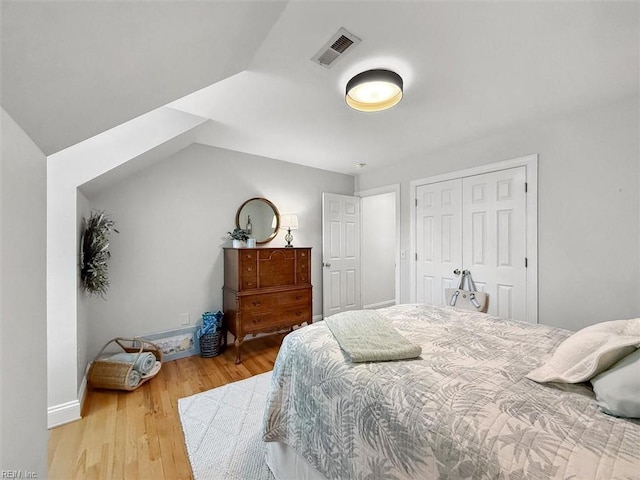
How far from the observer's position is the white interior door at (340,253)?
13.1 ft

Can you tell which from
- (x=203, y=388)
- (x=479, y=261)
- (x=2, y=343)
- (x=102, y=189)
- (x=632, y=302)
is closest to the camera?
(x=2, y=343)

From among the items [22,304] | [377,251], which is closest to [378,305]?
[377,251]

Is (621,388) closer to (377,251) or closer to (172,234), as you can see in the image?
(172,234)

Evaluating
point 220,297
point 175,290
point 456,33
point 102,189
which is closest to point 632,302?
point 456,33

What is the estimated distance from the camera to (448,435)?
29.8 inches

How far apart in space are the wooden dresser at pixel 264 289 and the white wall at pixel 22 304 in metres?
1.95

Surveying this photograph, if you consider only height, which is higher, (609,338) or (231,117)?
(231,117)

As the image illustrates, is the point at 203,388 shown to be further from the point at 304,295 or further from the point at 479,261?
the point at 479,261

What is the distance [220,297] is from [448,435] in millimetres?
2954

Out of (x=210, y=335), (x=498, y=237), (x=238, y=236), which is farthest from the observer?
(x=238, y=236)

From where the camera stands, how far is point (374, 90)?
1813 millimetres

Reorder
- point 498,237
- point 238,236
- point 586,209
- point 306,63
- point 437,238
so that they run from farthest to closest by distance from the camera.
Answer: point 437,238
point 238,236
point 498,237
point 586,209
point 306,63

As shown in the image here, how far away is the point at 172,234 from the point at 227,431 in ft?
6.79

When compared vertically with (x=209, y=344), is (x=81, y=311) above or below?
above
